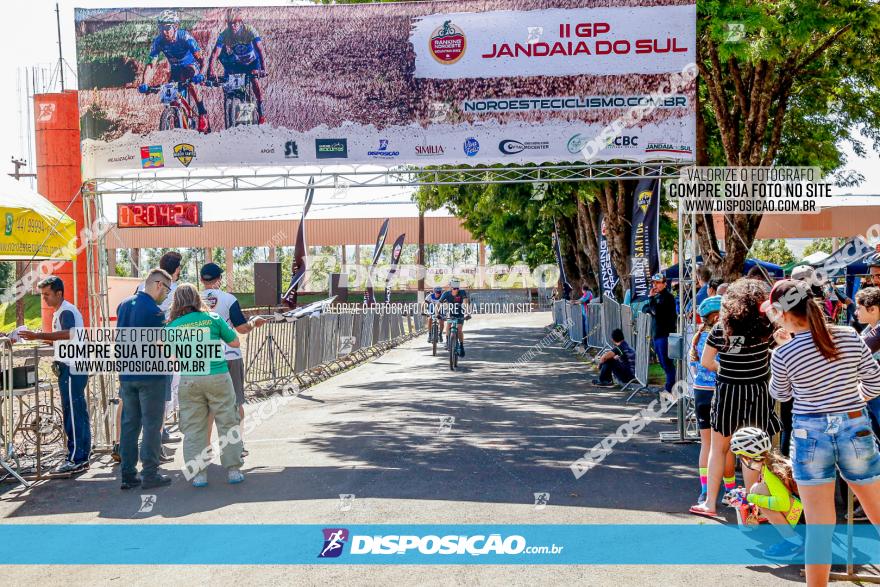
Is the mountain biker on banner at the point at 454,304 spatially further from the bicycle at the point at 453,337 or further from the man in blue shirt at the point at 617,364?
the man in blue shirt at the point at 617,364

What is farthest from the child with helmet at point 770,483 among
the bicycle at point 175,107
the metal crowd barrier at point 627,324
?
the metal crowd barrier at point 627,324

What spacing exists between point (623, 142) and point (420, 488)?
5299 mm

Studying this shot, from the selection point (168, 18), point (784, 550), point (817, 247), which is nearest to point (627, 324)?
point (168, 18)

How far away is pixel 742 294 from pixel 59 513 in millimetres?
5841

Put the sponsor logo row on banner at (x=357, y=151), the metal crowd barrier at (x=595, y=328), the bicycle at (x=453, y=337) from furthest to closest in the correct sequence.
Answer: the metal crowd barrier at (x=595, y=328), the bicycle at (x=453, y=337), the sponsor logo row on banner at (x=357, y=151)

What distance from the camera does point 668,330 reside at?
41.4ft

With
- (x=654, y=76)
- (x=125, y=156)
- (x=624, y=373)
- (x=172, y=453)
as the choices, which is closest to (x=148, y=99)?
(x=125, y=156)

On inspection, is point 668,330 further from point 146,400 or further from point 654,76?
point 146,400

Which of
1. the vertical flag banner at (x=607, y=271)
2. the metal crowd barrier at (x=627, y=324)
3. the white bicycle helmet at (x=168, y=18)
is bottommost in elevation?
the metal crowd barrier at (x=627, y=324)

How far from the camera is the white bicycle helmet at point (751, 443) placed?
530 centimetres

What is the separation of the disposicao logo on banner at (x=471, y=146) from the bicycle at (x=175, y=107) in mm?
3513

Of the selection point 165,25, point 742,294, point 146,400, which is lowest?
point 146,400

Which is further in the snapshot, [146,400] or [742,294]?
[146,400]

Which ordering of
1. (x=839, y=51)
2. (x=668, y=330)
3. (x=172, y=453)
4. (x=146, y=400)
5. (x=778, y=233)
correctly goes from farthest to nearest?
(x=778, y=233) → (x=839, y=51) → (x=668, y=330) → (x=172, y=453) → (x=146, y=400)
